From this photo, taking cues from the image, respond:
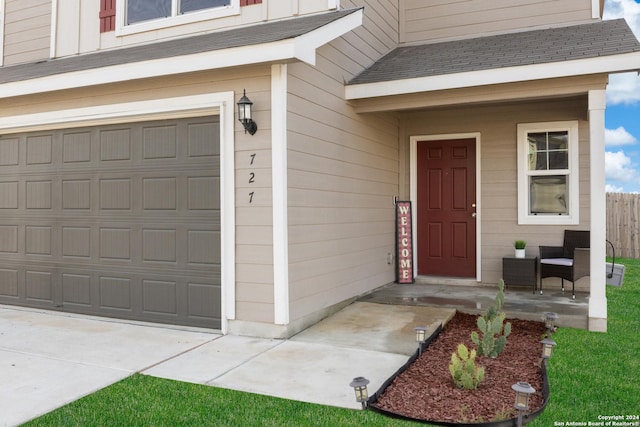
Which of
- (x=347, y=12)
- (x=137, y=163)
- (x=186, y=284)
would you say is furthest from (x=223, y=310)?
(x=347, y=12)

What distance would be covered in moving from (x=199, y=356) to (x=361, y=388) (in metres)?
1.74

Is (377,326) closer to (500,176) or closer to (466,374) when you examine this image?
(466,374)

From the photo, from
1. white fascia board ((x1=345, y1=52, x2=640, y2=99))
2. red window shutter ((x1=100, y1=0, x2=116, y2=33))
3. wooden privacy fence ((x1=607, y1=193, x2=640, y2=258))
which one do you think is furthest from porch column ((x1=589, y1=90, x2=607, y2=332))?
wooden privacy fence ((x1=607, y1=193, x2=640, y2=258))

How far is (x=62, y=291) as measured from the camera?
5914mm

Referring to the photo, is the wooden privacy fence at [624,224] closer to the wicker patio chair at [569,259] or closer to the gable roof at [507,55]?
the wicker patio chair at [569,259]

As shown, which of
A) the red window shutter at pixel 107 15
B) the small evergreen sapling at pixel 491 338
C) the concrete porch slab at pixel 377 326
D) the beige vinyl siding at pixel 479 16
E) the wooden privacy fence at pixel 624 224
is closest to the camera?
the small evergreen sapling at pixel 491 338

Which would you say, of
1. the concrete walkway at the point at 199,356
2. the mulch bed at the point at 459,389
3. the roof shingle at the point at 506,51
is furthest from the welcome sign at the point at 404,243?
the mulch bed at the point at 459,389

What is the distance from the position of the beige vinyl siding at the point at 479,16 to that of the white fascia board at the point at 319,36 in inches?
105

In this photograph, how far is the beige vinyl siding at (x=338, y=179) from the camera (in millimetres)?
4883

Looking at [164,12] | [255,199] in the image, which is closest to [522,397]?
[255,199]

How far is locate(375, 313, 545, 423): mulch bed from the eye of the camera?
2975mm

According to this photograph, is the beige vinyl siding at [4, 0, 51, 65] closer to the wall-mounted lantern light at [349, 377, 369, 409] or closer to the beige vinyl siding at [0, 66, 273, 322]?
the beige vinyl siding at [0, 66, 273, 322]

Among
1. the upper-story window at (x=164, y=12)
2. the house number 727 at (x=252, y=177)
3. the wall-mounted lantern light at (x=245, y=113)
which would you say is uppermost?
the upper-story window at (x=164, y=12)

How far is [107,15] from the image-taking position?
6395mm
